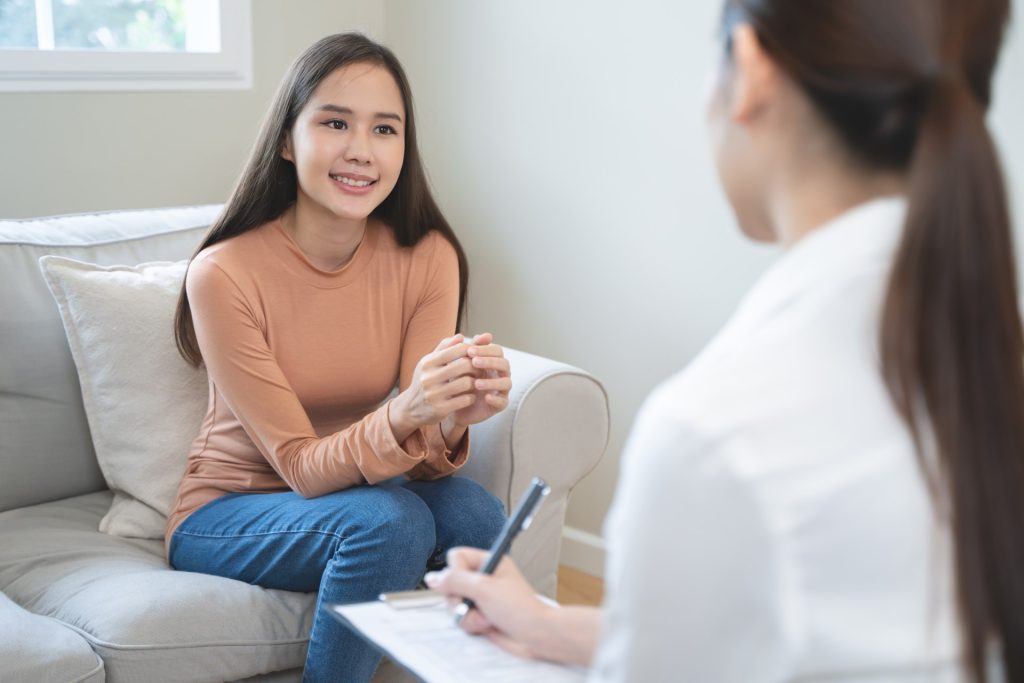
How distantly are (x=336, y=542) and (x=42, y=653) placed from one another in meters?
0.42

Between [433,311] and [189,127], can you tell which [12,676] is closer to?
[433,311]

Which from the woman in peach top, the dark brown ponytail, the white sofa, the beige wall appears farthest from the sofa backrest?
the dark brown ponytail

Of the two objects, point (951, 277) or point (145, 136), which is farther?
point (145, 136)

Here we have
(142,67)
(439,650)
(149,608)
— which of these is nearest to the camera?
(439,650)

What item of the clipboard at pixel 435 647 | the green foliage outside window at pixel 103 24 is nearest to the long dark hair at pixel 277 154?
the green foliage outside window at pixel 103 24

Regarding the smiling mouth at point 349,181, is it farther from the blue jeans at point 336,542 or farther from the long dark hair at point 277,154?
the blue jeans at point 336,542

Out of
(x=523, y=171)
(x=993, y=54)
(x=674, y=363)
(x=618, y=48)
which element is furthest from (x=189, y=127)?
(x=993, y=54)

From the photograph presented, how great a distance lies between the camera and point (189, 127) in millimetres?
2762

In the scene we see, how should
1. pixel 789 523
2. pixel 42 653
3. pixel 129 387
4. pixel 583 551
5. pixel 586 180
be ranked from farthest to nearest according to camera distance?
1. pixel 583 551
2. pixel 586 180
3. pixel 129 387
4. pixel 42 653
5. pixel 789 523

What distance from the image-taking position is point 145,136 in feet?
8.79

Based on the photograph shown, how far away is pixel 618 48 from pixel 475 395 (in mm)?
1127

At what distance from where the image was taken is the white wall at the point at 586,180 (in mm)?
2568

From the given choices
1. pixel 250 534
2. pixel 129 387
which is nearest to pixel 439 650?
pixel 250 534

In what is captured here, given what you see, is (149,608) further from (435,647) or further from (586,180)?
(586,180)
